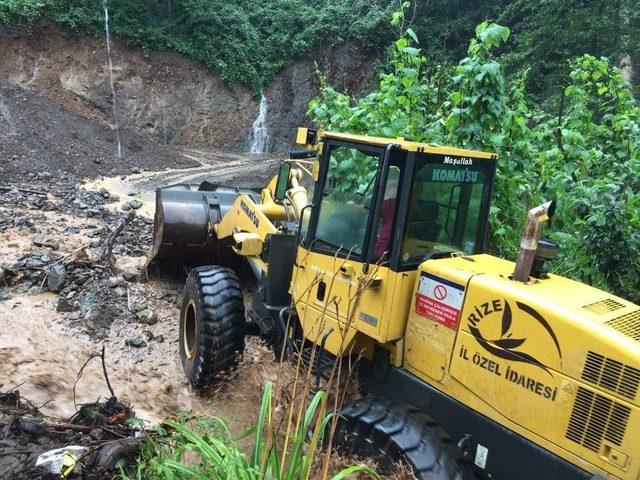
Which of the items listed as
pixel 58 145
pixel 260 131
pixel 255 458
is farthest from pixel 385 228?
pixel 260 131

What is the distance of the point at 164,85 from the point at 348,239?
2513 centimetres

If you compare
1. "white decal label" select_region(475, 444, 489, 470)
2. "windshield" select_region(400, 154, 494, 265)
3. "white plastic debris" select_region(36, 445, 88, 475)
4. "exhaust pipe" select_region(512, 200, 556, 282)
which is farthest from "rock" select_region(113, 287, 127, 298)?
"exhaust pipe" select_region(512, 200, 556, 282)

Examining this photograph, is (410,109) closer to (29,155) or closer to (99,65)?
(29,155)

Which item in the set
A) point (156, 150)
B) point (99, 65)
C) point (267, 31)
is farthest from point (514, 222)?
point (267, 31)

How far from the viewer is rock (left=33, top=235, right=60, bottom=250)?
8.66 metres

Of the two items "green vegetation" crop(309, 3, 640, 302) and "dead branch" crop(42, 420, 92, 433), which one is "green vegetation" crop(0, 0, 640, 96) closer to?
"green vegetation" crop(309, 3, 640, 302)

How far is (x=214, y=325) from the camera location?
479 cm

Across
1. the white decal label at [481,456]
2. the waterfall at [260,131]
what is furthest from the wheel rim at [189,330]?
the waterfall at [260,131]

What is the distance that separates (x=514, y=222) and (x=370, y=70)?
23496 mm

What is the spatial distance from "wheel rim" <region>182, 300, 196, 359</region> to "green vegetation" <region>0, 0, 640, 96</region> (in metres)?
16.1

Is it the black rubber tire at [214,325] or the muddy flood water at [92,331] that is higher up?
the black rubber tire at [214,325]

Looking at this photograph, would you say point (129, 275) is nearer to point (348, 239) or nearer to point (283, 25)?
point (348, 239)

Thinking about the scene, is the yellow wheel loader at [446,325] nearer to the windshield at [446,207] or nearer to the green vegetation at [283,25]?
the windshield at [446,207]

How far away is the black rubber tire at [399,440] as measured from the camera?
2871 mm
